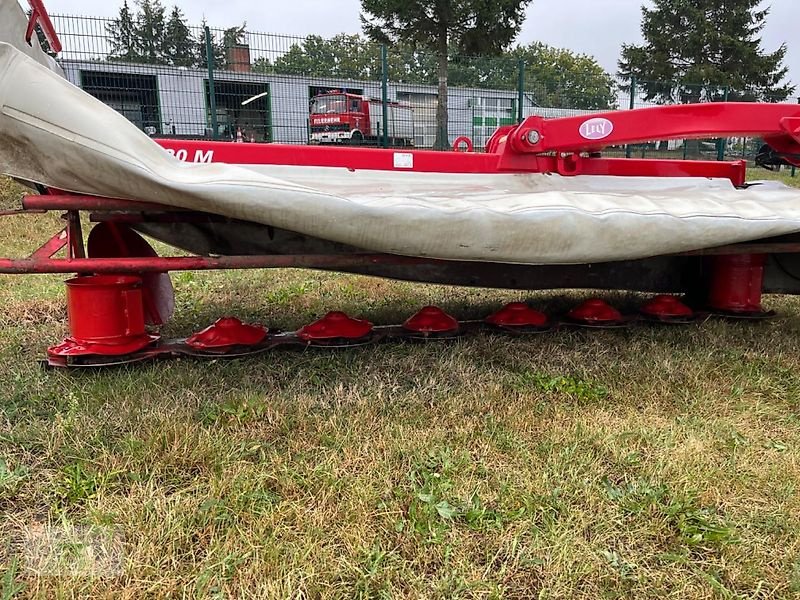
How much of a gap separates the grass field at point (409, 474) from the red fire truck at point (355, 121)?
10211mm

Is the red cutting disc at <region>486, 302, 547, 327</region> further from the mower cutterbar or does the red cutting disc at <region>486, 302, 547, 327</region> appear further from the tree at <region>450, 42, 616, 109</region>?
the tree at <region>450, 42, 616, 109</region>

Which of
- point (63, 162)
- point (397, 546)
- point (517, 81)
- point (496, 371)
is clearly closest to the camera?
point (397, 546)

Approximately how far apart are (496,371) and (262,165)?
136 centimetres

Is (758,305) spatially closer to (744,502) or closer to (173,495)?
(744,502)

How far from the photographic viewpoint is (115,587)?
1358mm

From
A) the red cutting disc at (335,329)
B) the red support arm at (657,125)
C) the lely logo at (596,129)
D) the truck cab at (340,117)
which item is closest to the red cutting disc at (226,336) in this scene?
the red cutting disc at (335,329)

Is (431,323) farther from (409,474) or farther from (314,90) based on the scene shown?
(314,90)

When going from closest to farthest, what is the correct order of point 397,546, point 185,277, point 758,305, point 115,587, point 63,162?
point 115,587 < point 397,546 < point 63,162 < point 758,305 < point 185,277

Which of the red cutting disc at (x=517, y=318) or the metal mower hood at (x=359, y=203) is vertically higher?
the metal mower hood at (x=359, y=203)

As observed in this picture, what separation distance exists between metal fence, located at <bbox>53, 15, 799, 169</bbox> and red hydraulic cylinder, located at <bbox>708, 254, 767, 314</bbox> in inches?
272

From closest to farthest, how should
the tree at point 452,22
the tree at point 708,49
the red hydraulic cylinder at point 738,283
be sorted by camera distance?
the red hydraulic cylinder at point 738,283
the tree at point 452,22
the tree at point 708,49

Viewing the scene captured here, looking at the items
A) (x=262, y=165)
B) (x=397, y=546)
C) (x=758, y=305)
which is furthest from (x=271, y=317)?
(x=758, y=305)

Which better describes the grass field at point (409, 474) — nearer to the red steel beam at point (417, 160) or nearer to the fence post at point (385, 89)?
the red steel beam at point (417, 160)

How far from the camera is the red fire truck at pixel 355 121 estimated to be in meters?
12.4
